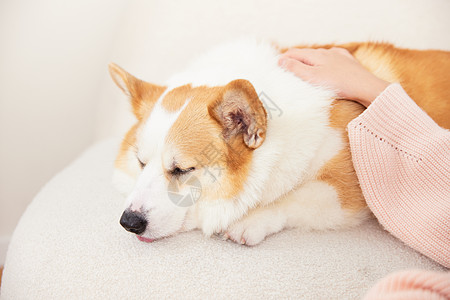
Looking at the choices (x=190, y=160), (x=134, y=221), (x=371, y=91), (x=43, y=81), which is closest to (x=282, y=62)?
(x=371, y=91)

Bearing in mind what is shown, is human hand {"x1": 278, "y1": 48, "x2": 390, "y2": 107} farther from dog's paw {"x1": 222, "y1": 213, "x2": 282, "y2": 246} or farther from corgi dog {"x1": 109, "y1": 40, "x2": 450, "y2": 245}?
dog's paw {"x1": 222, "y1": 213, "x2": 282, "y2": 246}

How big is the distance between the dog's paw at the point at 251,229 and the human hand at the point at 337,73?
0.37m

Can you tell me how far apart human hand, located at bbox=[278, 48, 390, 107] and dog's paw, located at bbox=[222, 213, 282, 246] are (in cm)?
37

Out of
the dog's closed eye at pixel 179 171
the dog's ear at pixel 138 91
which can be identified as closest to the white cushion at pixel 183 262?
the dog's closed eye at pixel 179 171

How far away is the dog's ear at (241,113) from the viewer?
80cm

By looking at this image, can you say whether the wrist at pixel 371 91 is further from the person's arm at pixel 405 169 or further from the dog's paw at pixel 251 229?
the dog's paw at pixel 251 229

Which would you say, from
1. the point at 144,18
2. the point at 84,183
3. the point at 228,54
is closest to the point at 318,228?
the point at 228,54

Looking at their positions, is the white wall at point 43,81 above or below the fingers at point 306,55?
below

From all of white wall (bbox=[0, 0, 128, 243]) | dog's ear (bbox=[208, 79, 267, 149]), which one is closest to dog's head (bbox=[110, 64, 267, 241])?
dog's ear (bbox=[208, 79, 267, 149])

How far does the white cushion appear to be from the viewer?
78 centimetres

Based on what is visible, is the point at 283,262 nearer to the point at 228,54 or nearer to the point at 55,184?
the point at 228,54

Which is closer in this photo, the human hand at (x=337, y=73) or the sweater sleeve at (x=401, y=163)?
the sweater sleeve at (x=401, y=163)

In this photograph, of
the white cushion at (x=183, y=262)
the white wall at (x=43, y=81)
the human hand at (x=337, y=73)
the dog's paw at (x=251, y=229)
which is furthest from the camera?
the white wall at (x=43, y=81)

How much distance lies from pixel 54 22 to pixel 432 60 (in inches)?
54.9
